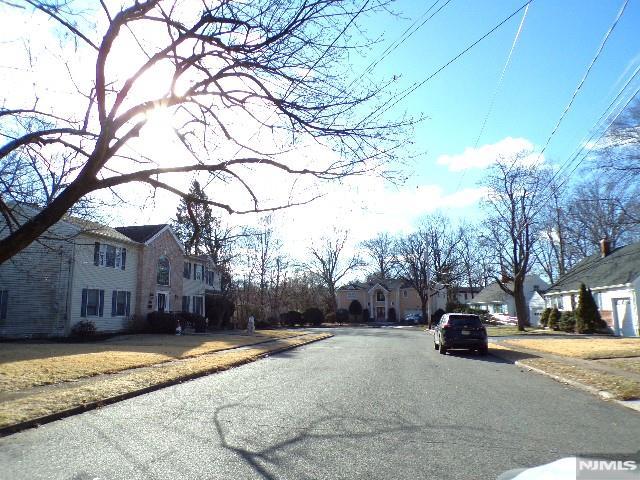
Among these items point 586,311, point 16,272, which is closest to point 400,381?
point 16,272

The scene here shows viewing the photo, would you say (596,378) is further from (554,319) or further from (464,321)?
(554,319)

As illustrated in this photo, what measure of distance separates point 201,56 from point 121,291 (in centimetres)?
2667

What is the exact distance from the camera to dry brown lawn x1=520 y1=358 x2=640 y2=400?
11062 millimetres

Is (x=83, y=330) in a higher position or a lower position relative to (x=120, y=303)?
lower

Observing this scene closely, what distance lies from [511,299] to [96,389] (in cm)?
6087

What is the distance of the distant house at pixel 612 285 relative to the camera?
34.2 meters

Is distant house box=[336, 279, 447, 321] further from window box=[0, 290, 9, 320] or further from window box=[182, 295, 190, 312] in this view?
window box=[0, 290, 9, 320]

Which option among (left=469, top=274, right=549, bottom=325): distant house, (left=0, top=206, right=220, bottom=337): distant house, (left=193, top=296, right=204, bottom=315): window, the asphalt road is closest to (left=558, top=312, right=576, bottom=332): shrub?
Result: (left=469, top=274, right=549, bottom=325): distant house

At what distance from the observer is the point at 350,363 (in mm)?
17984

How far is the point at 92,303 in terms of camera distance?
31281 millimetres

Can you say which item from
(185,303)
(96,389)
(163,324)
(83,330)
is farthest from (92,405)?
(185,303)

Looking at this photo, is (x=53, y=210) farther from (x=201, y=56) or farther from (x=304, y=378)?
(x=304, y=378)

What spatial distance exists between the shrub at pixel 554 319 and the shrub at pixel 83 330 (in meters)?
33.9

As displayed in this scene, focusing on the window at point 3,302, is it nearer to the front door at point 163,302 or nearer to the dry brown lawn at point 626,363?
the front door at point 163,302
